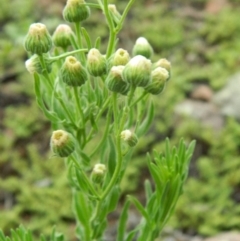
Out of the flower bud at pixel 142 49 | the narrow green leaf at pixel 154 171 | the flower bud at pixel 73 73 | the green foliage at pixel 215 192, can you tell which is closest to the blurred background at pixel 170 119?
the green foliage at pixel 215 192

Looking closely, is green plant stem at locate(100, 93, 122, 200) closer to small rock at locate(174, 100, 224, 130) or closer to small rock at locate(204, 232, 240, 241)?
small rock at locate(204, 232, 240, 241)

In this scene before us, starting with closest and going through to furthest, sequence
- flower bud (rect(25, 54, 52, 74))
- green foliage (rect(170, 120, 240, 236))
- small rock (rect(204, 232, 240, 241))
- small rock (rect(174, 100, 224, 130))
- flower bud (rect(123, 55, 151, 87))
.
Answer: flower bud (rect(123, 55, 151, 87)) → flower bud (rect(25, 54, 52, 74)) → small rock (rect(204, 232, 240, 241)) → green foliage (rect(170, 120, 240, 236)) → small rock (rect(174, 100, 224, 130))

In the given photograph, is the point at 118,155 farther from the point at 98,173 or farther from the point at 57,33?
the point at 57,33

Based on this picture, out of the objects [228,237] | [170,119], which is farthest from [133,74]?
[170,119]

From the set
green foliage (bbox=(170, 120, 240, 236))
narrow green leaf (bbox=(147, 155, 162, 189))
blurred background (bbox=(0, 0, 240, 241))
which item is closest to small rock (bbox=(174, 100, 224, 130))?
blurred background (bbox=(0, 0, 240, 241))

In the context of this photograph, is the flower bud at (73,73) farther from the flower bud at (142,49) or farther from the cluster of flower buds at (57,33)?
the flower bud at (142,49)

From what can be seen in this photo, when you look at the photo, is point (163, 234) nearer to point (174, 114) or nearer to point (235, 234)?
point (235, 234)
